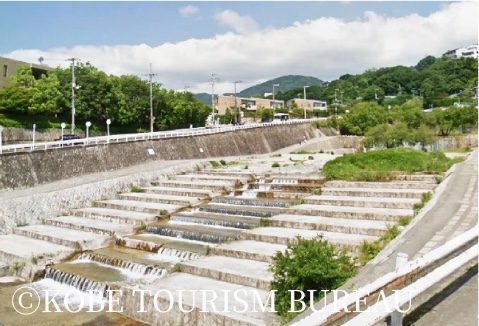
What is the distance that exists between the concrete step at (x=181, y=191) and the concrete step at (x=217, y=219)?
2207 millimetres

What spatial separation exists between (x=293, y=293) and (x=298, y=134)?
4538 centimetres

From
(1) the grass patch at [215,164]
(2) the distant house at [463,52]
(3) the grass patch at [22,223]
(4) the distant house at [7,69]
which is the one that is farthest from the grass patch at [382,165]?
(2) the distant house at [463,52]

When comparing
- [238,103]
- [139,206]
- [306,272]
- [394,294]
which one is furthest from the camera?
[238,103]

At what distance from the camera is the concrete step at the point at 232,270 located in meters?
10.5

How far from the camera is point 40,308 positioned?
11039 millimetres

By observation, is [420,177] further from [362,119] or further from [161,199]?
[362,119]

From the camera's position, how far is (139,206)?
19.7m

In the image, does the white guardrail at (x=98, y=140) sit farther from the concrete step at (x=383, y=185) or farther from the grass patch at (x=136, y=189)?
the concrete step at (x=383, y=185)

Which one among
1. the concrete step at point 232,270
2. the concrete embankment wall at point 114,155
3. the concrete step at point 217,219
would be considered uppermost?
the concrete embankment wall at point 114,155

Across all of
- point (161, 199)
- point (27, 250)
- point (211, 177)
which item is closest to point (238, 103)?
point (211, 177)

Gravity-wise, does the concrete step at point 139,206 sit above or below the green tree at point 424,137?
below

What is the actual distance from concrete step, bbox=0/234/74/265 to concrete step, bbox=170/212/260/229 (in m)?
4.81

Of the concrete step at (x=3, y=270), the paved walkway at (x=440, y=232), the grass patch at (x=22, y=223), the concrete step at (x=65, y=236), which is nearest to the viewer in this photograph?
the paved walkway at (x=440, y=232)

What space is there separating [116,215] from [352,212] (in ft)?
32.7
